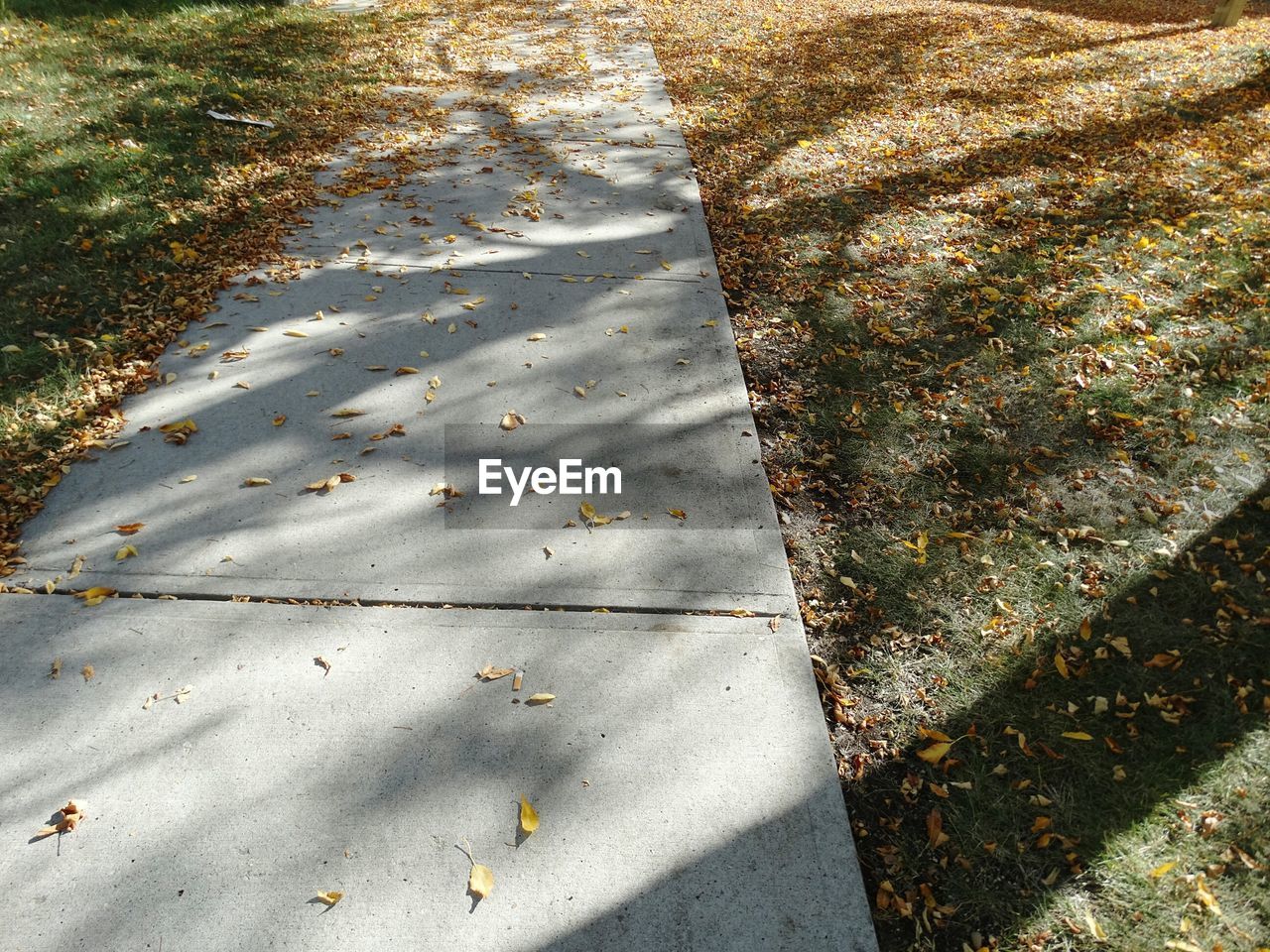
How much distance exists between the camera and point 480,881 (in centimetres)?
205

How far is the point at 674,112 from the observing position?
24.3ft

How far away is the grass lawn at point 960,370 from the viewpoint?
2.26 metres

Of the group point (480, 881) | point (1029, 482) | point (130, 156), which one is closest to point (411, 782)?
point (480, 881)

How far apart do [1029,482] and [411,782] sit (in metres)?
2.80

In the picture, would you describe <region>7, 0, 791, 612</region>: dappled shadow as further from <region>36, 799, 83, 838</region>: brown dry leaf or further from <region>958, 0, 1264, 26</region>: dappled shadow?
<region>958, 0, 1264, 26</region>: dappled shadow

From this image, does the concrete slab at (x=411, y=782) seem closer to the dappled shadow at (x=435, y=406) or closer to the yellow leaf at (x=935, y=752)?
the dappled shadow at (x=435, y=406)

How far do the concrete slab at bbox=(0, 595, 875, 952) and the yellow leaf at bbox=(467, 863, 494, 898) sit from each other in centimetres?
3

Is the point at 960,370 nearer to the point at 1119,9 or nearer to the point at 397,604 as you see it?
the point at 397,604

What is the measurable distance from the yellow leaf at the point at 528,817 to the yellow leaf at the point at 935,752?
1214 millimetres

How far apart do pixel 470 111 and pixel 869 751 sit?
6.80 meters

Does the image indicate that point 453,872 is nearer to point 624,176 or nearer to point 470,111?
point 624,176

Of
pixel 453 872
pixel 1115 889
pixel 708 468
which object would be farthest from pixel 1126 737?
pixel 453 872

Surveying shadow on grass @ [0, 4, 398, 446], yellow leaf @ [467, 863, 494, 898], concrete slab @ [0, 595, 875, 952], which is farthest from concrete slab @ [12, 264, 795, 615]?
yellow leaf @ [467, 863, 494, 898]

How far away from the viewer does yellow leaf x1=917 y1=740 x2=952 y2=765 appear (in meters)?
2.38
